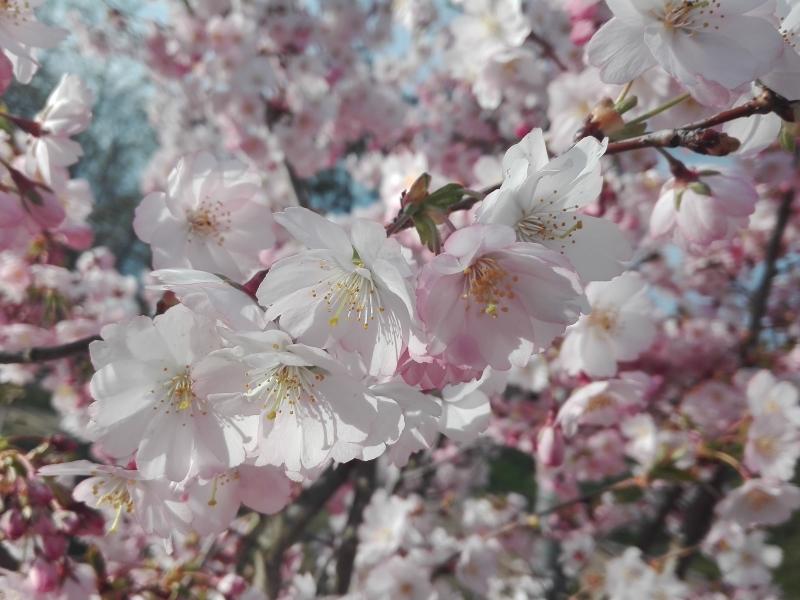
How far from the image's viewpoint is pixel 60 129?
1.39m

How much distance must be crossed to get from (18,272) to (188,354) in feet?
6.41

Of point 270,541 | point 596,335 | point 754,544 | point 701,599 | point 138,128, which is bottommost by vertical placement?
point 138,128

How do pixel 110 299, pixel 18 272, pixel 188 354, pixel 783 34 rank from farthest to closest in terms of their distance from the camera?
pixel 110 299, pixel 18 272, pixel 783 34, pixel 188 354

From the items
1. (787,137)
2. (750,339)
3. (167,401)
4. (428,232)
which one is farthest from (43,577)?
(750,339)

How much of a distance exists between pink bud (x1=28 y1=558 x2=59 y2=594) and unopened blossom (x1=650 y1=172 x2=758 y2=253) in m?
1.39

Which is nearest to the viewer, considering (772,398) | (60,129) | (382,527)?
(60,129)

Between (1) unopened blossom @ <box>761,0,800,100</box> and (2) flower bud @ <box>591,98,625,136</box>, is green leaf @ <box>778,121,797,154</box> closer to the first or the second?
(1) unopened blossom @ <box>761,0,800,100</box>

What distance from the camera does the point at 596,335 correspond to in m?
1.65

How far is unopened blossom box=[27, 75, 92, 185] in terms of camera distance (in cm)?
138

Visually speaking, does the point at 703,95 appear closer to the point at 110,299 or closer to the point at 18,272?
the point at 18,272

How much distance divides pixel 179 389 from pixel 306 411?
0.63 ft

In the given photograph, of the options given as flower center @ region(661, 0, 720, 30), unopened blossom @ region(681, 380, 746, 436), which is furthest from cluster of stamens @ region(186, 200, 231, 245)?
unopened blossom @ region(681, 380, 746, 436)

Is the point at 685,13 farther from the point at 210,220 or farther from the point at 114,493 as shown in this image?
the point at 114,493

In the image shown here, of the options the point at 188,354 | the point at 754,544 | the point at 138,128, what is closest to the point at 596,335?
the point at 188,354
